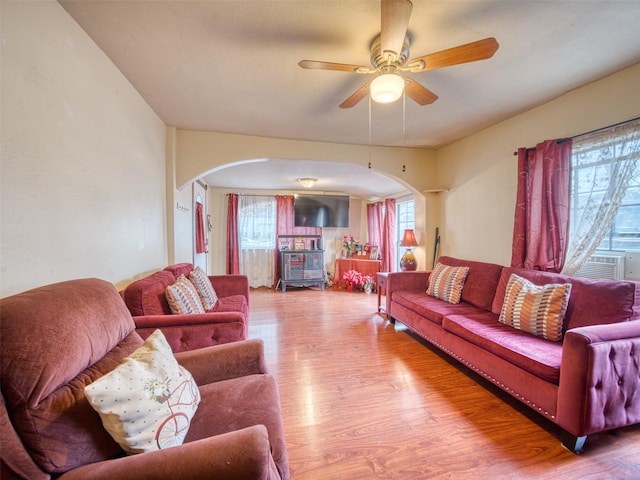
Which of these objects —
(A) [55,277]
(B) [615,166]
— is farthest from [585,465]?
(A) [55,277]

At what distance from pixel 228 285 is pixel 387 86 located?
2633 millimetres

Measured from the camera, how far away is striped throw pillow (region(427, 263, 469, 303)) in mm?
2777

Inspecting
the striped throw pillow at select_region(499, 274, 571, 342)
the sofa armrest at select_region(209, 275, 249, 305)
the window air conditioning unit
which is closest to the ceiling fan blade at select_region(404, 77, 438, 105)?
the striped throw pillow at select_region(499, 274, 571, 342)

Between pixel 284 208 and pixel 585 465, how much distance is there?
17.9ft

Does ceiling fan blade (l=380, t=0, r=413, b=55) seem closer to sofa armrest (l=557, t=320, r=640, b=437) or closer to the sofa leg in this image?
sofa armrest (l=557, t=320, r=640, b=437)

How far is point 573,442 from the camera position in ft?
4.57

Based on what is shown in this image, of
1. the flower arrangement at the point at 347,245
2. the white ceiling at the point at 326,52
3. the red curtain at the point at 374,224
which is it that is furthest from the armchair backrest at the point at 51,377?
the flower arrangement at the point at 347,245

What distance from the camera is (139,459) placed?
717mm

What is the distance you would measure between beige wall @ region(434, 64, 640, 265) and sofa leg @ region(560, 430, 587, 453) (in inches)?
66.9

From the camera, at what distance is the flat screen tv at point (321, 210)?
5.90m

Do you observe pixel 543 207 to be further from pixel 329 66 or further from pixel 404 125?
pixel 329 66

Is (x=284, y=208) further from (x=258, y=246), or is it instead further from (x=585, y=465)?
(x=585, y=465)

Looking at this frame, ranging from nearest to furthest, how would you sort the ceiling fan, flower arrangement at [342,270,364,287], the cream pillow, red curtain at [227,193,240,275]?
the cream pillow, the ceiling fan, flower arrangement at [342,270,364,287], red curtain at [227,193,240,275]

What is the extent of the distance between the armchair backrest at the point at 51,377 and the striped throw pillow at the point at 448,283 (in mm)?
2817
